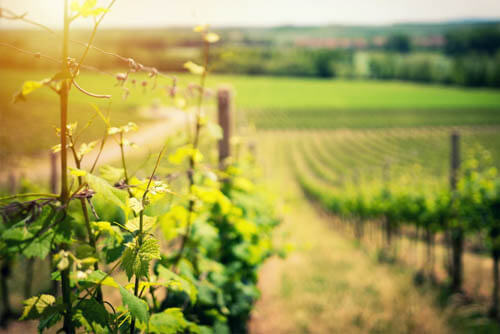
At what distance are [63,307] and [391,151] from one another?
135ft

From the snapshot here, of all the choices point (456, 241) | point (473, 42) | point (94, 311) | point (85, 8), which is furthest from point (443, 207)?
point (473, 42)

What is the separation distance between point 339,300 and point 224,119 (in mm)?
2417

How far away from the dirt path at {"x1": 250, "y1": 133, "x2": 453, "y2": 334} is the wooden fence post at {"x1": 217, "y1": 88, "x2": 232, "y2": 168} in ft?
3.21

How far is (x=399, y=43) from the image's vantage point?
76625 mm

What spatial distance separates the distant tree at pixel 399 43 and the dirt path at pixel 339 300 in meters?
79.7

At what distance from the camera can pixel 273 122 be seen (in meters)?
58.6

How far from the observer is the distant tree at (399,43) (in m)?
75.9

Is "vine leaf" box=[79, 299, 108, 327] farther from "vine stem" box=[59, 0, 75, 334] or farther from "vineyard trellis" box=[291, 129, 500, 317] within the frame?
"vineyard trellis" box=[291, 129, 500, 317]

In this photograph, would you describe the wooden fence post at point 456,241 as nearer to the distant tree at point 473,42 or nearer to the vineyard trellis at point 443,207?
the vineyard trellis at point 443,207

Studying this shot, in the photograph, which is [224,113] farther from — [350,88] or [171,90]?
[350,88]

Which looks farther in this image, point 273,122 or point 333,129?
point 273,122

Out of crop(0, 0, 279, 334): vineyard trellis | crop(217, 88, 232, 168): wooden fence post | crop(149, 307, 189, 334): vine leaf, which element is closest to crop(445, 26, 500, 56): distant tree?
crop(217, 88, 232, 168): wooden fence post

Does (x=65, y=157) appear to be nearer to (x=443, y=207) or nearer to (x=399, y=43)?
(x=443, y=207)

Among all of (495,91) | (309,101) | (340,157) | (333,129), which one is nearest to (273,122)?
(333,129)
